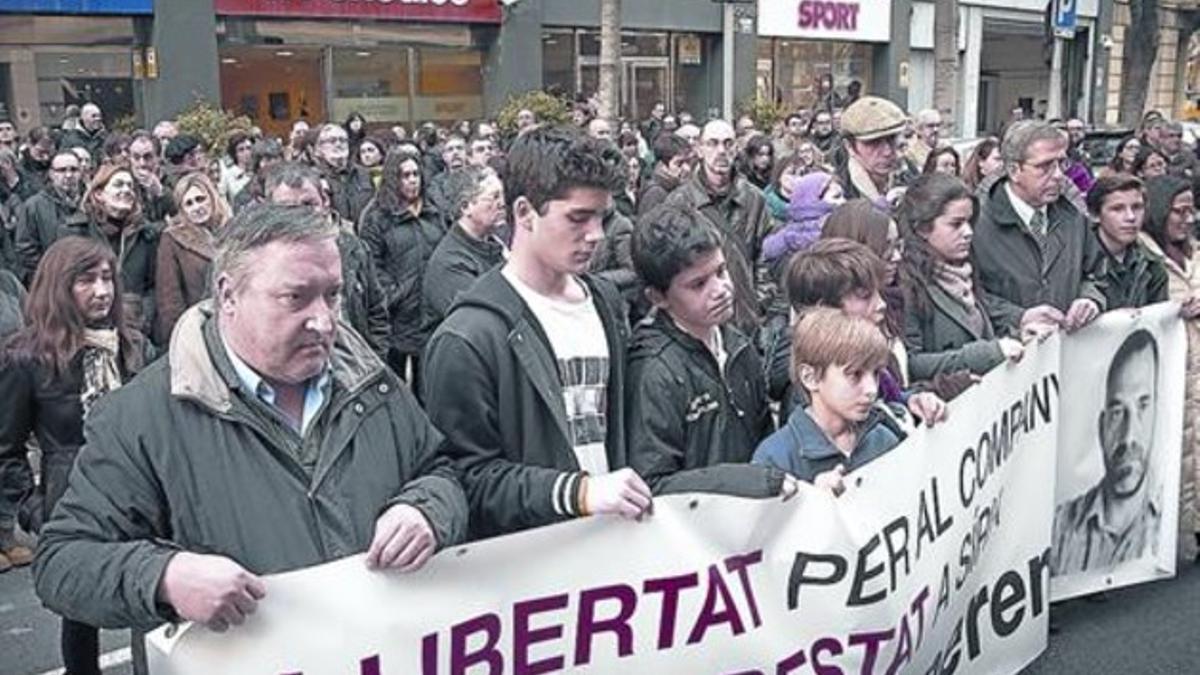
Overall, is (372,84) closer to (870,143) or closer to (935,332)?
(870,143)

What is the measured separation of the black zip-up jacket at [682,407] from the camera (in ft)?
10.5

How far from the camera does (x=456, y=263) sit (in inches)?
229

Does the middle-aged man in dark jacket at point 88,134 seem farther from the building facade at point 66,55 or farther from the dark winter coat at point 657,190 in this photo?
the dark winter coat at point 657,190

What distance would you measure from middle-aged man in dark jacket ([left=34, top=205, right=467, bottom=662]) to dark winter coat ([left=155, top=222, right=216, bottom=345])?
147 inches

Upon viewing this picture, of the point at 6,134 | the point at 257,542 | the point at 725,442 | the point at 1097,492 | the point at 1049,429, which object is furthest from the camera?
the point at 6,134

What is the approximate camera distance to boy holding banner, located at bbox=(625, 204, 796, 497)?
10.5ft

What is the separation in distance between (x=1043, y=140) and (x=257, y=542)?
11.9 ft

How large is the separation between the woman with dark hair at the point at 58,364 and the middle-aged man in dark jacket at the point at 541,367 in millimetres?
2183

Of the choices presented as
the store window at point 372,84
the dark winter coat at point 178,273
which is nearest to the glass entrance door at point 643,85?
the store window at point 372,84

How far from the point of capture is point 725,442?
333 cm

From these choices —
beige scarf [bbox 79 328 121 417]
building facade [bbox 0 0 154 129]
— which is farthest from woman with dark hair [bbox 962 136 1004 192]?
building facade [bbox 0 0 154 129]

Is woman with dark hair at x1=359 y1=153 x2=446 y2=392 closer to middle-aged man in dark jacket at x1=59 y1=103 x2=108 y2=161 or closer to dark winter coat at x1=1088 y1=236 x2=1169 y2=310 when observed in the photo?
dark winter coat at x1=1088 y1=236 x2=1169 y2=310

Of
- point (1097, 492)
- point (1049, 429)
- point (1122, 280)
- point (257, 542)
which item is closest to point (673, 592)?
point (257, 542)

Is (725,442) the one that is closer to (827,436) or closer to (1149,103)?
(827,436)
